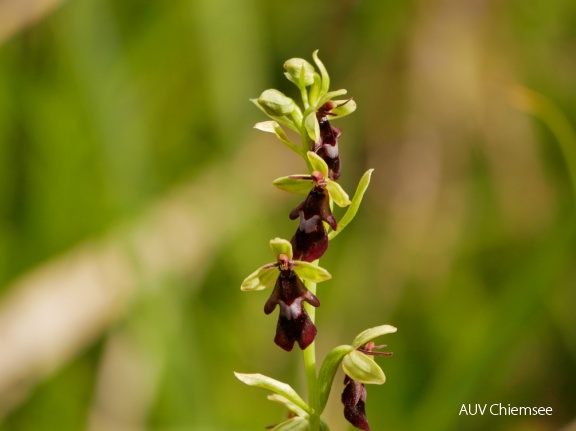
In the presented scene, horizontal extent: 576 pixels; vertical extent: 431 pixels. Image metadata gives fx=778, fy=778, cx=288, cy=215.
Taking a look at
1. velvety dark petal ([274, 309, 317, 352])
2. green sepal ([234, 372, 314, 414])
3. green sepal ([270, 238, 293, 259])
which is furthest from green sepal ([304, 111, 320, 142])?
green sepal ([234, 372, 314, 414])

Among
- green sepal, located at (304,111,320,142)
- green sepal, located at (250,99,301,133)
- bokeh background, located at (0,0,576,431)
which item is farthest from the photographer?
bokeh background, located at (0,0,576,431)

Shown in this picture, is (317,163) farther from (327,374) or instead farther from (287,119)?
(327,374)

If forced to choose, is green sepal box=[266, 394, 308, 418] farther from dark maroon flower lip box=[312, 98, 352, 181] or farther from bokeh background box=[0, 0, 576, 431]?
bokeh background box=[0, 0, 576, 431]

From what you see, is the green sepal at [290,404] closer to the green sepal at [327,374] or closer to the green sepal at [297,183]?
the green sepal at [327,374]

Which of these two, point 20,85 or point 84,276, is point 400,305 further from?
point 20,85

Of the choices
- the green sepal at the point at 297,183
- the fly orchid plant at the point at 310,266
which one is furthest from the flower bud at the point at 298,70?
the green sepal at the point at 297,183

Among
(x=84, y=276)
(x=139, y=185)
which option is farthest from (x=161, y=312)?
(x=84, y=276)
